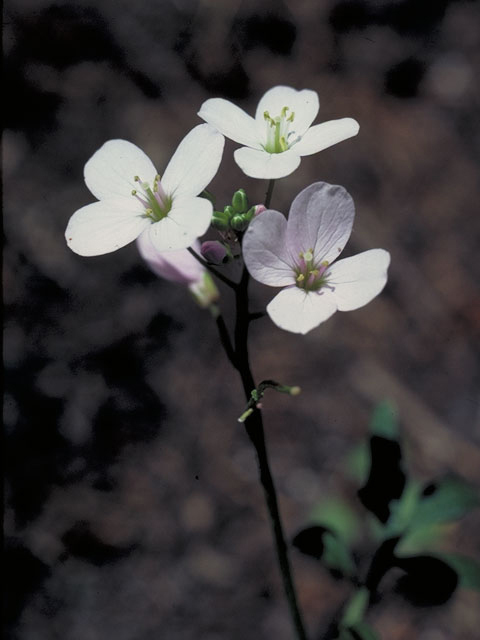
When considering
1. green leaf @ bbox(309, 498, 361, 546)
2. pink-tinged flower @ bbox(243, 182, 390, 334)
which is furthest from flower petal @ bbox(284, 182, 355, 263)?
green leaf @ bbox(309, 498, 361, 546)

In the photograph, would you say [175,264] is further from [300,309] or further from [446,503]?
[446,503]

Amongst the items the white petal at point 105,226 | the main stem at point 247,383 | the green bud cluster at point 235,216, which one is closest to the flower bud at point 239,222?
the green bud cluster at point 235,216

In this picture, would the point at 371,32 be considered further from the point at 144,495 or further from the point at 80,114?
the point at 144,495

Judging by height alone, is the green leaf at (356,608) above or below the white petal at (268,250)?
below

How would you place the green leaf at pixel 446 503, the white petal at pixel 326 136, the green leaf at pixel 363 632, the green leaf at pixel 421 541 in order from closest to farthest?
the white petal at pixel 326 136, the green leaf at pixel 363 632, the green leaf at pixel 446 503, the green leaf at pixel 421 541

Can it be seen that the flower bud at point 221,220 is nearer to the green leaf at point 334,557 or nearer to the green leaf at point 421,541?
the green leaf at point 334,557

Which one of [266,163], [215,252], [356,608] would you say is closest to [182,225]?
[215,252]
